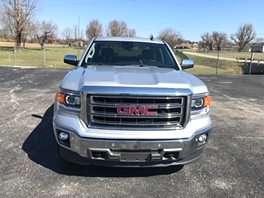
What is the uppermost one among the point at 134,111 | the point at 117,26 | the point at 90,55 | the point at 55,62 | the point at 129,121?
the point at 117,26

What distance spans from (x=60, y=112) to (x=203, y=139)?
1647 millimetres

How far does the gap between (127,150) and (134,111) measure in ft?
1.34

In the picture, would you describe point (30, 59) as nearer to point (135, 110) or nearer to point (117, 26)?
point (135, 110)

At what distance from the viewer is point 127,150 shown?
263 centimetres

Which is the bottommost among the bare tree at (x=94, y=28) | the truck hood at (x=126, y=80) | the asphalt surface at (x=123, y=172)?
the asphalt surface at (x=123, y=172)

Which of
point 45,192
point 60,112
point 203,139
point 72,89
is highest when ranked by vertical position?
point 72,89

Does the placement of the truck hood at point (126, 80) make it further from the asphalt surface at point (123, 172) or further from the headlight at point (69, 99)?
the asphalt surface at point (123, 172)

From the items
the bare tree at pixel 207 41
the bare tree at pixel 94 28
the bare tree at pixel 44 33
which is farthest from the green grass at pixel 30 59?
the bare tree at pixel 207 41

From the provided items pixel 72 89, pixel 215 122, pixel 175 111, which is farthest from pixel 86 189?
pixel 215 122

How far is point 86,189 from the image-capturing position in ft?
9.17

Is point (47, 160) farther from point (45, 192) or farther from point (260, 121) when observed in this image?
point (260, 121)

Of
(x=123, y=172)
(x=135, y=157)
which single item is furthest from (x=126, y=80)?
(x=123, y=172)

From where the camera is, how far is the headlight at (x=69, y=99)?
2717 millimetres

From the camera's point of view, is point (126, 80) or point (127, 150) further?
point (126, 80)
